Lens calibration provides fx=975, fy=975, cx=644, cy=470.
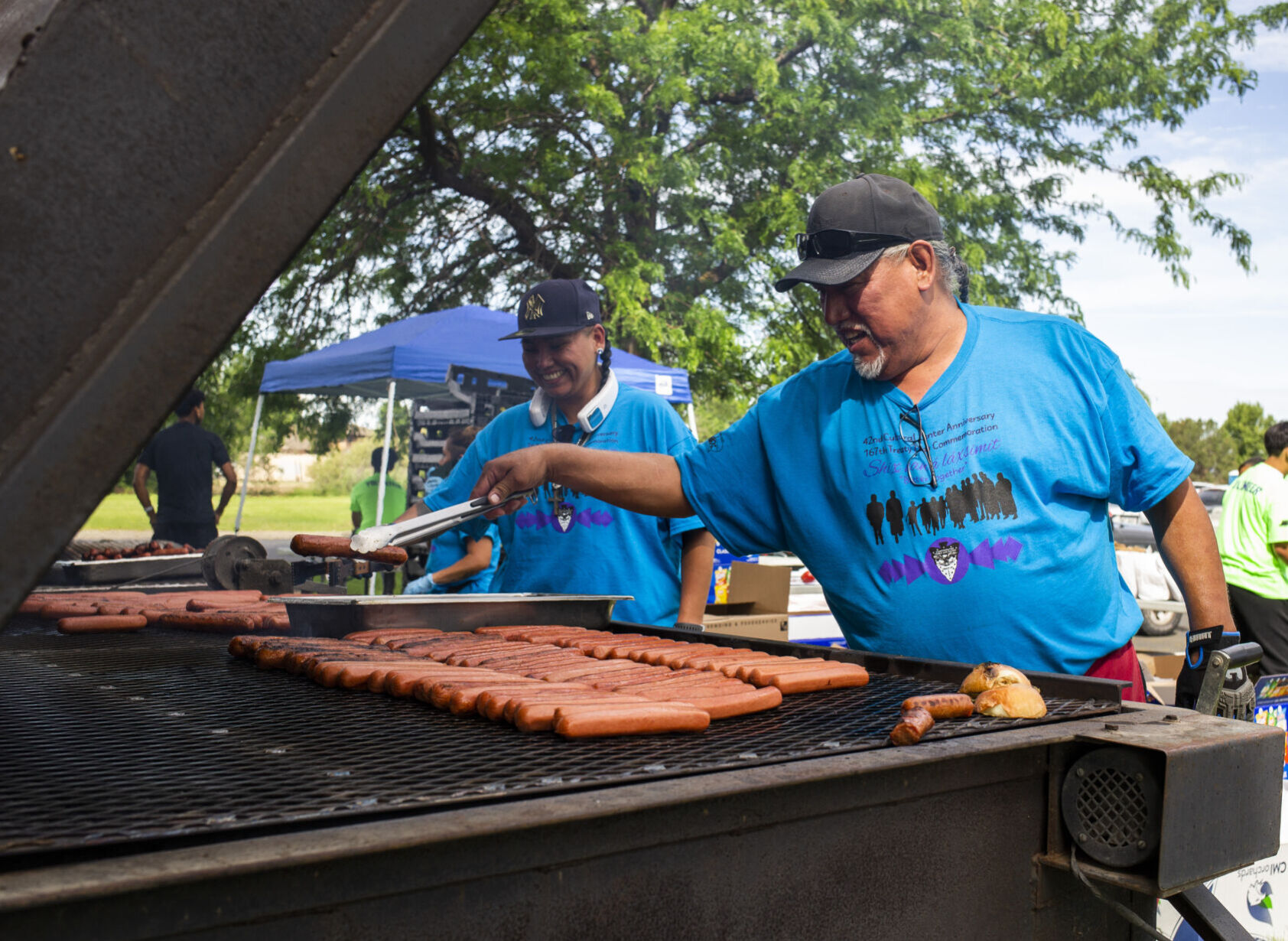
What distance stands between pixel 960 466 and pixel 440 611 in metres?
1.66

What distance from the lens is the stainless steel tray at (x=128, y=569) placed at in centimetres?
557

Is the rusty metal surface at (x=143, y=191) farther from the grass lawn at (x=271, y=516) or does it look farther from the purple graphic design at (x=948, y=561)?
the grass lawn at (x=271, y=516)

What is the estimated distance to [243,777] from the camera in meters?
1.44

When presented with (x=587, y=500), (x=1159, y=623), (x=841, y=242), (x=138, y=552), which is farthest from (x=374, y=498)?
(x=1159, y=623)

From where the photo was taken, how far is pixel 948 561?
2.69 m

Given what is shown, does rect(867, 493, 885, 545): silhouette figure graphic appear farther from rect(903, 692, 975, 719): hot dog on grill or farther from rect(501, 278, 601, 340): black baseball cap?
rect(501, 278, 601, 340): black baseball cap

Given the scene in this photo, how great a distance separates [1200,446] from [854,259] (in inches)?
2578

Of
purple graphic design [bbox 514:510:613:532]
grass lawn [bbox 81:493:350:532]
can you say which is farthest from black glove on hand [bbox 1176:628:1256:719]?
grass lawn [bbox 81:493:350:532]

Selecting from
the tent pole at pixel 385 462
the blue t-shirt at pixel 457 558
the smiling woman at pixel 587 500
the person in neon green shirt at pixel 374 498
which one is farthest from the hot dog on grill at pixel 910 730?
the person in neon green shirt at pixel 374 498

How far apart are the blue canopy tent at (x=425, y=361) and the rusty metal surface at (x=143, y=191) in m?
8.51

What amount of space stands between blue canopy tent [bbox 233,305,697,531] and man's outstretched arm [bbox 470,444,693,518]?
6.12 m

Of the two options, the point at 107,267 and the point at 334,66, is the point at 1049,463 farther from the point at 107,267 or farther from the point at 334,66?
the point at 107,267

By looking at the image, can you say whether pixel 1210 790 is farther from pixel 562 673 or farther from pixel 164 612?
pixel 164 612

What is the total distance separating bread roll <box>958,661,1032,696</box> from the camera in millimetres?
2061
